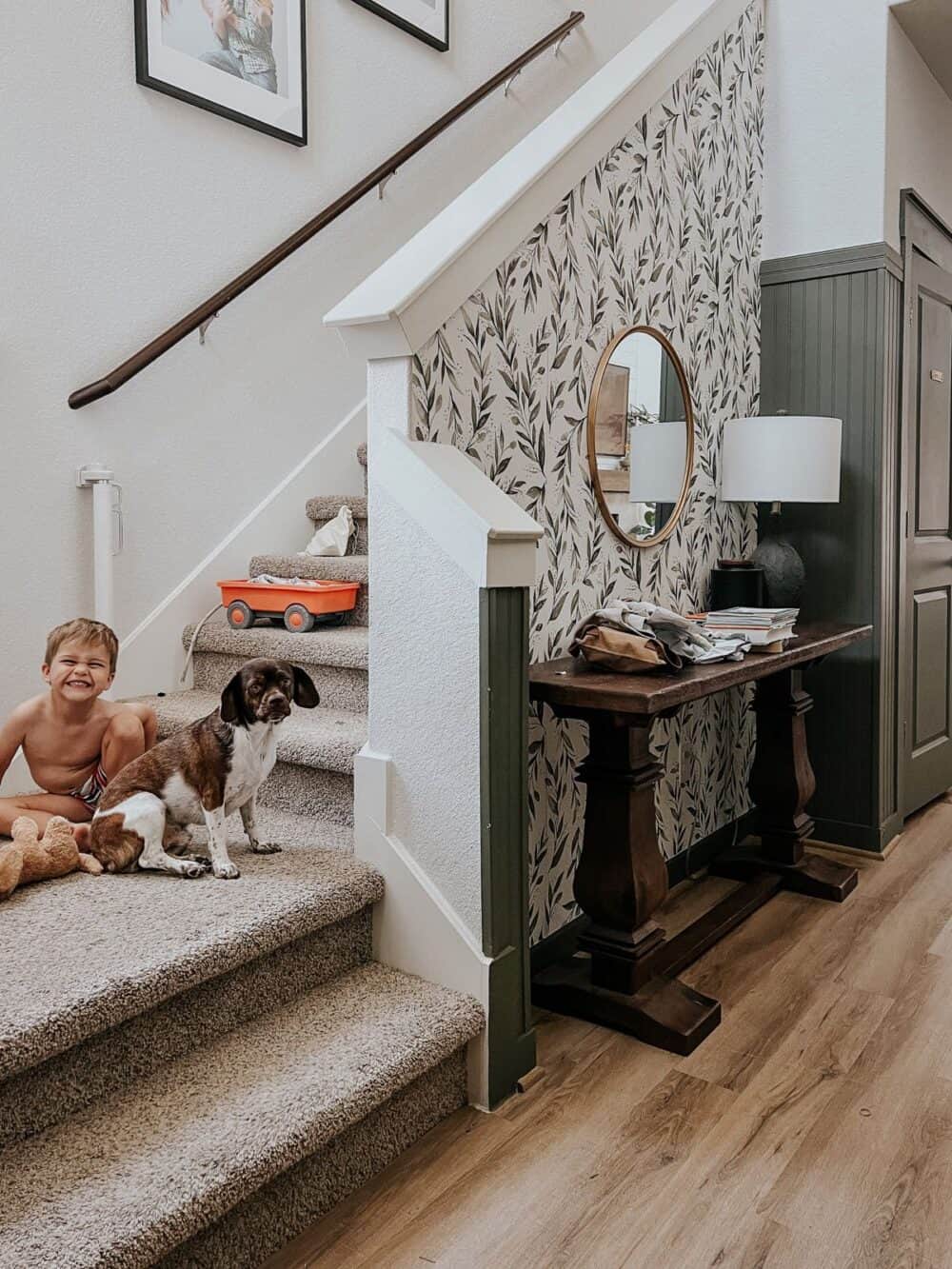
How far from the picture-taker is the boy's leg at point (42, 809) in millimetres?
1995

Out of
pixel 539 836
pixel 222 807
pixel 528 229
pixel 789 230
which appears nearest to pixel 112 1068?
pixel 222 807

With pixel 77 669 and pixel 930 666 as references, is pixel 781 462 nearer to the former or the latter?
pixel 930 666

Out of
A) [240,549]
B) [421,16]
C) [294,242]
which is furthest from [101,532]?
[421,16]

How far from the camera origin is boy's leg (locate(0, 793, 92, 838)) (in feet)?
6.55

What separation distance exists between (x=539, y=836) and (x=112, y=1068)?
3.55ft

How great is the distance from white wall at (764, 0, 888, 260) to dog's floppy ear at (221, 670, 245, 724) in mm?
2403

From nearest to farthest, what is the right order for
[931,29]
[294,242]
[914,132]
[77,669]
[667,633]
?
[77,669] < [667,633] < [294,242] < [931,29] < [914,132]

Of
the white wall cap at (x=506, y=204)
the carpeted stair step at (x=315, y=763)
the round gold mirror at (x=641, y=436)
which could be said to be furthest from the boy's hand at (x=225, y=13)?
the carpeted stair step at (x=315, y=763)

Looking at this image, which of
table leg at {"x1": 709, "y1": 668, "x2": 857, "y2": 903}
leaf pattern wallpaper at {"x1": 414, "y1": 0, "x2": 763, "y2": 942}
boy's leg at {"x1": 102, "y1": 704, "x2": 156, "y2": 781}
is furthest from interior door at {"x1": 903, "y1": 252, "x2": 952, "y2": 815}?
boy's leg at {"x1": 102, "y1": 704, "x2": 156, "y2": 781}

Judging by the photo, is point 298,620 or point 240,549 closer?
point 298,620

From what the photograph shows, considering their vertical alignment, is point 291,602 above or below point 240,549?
below

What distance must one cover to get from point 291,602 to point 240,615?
0.18 m

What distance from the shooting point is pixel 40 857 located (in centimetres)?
178

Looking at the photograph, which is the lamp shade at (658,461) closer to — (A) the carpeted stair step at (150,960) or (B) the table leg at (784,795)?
(B) the table leg at (784,795)
